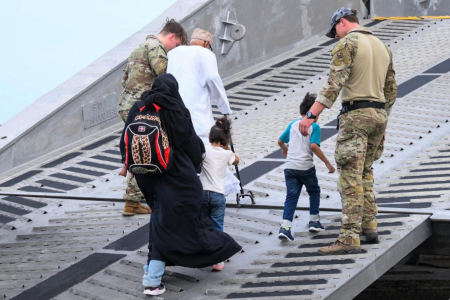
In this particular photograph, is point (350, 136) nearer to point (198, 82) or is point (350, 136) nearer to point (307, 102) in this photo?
point (307, 102)

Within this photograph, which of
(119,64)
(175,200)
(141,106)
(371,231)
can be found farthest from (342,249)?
(119,64)

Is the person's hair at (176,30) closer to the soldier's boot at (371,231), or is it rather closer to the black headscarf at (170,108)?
the black headscarf at (170,108)

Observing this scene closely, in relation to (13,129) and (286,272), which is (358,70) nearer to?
(286,272)

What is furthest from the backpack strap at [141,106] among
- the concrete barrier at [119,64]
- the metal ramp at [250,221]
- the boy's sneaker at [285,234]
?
the concrete barrier at [119,64]

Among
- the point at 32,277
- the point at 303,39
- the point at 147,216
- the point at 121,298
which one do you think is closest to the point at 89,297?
the point at 121,298

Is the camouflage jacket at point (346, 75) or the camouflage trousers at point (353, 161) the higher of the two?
the camouflage jacket at point (346, 75)

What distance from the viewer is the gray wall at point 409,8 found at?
593 inches

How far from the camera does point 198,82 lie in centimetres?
662

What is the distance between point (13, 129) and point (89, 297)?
14.9ft

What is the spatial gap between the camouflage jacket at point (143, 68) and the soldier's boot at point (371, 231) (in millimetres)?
2133

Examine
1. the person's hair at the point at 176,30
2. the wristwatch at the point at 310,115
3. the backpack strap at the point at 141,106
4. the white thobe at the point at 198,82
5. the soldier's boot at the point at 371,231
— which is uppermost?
the person's hair at the point at 176,30

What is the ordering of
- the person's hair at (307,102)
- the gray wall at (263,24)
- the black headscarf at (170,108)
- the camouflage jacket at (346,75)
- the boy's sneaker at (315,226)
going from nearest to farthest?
1. the black headscarf at (170,108)
2. the camouflage jacket at (346,75)
3. the person's hair at (307,102)
4. the boy's sneaker at (315,226)
5. the gray wall at (263,24)

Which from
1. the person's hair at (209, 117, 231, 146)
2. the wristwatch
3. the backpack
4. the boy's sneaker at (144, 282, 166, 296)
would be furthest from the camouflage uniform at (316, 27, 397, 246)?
the boy's sneaker at (144, 282, 166, 296)

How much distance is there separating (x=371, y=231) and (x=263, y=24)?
7.75 meters
